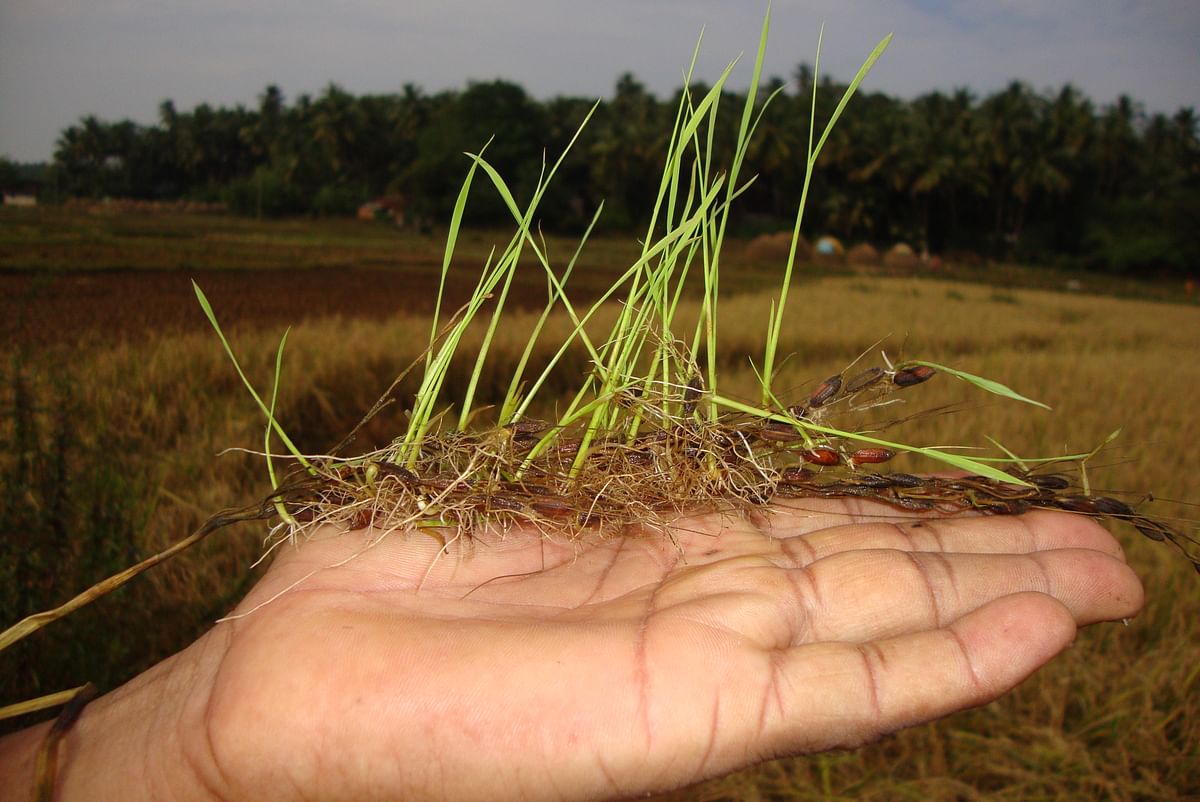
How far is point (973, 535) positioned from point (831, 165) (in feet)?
120

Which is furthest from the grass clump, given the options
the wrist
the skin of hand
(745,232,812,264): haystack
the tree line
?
(745,232,812,264): haystack

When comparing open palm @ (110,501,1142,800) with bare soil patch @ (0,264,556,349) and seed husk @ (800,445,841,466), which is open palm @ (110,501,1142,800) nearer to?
seed husk @ (800,445,841,466)

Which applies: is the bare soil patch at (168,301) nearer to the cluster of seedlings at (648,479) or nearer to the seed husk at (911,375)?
the cluster of seedlings at (648,479)

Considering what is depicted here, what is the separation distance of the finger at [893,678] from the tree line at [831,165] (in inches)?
336

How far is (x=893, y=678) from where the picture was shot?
96 cm

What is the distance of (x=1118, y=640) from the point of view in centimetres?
251

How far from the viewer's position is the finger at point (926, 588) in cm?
111

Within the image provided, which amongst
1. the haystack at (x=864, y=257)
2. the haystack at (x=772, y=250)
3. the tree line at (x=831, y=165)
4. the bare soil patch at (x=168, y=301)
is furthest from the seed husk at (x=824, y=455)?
the haystack at (x=864, y=257)

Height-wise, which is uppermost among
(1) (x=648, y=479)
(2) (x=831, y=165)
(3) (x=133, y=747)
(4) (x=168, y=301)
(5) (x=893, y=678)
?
(2) (x=831, y=165)

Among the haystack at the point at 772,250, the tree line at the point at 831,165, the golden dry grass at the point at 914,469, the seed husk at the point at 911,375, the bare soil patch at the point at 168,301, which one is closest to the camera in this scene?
the seed husk at the point at 911,375

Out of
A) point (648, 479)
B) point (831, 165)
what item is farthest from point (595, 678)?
point (831, 165)

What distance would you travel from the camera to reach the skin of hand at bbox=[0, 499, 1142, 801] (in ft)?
3.04

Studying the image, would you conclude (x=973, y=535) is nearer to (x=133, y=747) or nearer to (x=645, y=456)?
(x=645, y=456)

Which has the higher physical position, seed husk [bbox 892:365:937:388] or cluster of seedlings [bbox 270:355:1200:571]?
seed husk [bbox 892:365:937:388]
